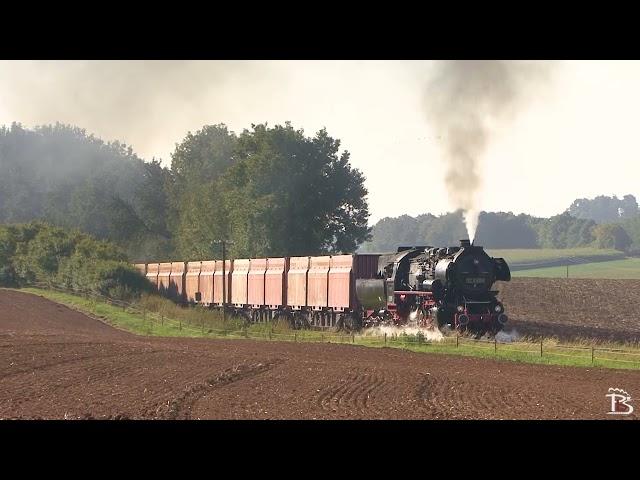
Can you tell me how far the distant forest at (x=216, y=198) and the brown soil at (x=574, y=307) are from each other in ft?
60.1

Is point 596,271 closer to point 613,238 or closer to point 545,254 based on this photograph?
point 545,254

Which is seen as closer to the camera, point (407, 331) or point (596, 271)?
point (407, 331)

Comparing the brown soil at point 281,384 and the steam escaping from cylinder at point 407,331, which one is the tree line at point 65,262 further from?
the brown soil at point 281,384

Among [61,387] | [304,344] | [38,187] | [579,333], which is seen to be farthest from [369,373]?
[38,187]

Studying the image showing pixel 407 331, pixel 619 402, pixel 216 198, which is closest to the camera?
pixel 619 402

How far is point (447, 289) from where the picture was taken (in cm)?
3556

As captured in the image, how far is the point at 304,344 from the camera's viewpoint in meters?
37.8

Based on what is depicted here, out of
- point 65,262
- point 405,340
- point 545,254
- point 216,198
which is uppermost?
point 216,198

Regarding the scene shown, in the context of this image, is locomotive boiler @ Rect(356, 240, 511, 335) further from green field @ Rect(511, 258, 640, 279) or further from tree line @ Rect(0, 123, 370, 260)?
green field @ Rect(511, 258, 640, 279)

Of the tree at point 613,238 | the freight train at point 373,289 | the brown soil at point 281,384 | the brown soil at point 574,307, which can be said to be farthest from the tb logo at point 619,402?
the tree at point 613,238

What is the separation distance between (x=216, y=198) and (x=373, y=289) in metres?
54.0

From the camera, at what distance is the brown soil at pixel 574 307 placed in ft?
150

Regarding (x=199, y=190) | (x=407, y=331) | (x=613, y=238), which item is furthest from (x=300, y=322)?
(x=613, y=238)

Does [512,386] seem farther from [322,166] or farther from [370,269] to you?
[322,166]
